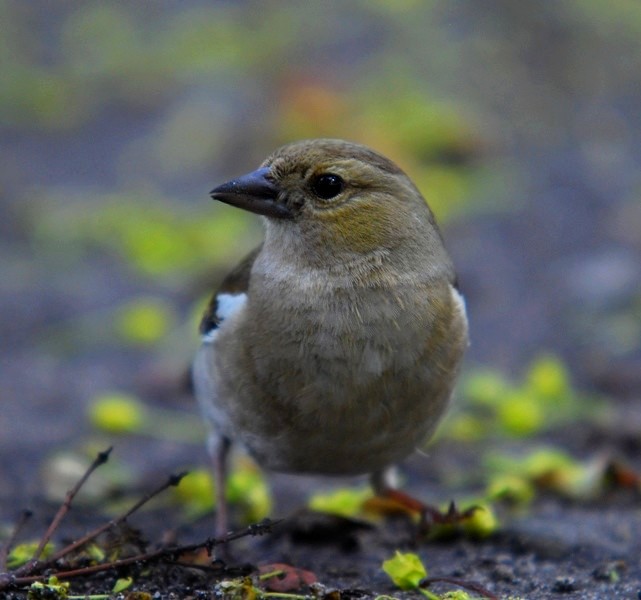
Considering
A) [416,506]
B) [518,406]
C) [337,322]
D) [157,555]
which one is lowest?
[416,506]

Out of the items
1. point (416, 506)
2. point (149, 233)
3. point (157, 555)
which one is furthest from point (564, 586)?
point (149, 233)

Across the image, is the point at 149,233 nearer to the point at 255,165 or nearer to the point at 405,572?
the point at 255,165

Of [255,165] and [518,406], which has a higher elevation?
[255,165]

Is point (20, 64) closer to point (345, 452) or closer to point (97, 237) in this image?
point (97, 237)

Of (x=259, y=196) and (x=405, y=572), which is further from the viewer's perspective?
(x=259, y=196)

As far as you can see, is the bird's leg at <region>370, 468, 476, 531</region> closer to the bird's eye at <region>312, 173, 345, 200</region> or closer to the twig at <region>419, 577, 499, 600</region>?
the twig at <region>419, 577, 499, 600</region>

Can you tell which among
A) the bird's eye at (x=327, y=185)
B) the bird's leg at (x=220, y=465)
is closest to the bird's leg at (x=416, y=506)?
the bird's leg at (x=220, y=465)

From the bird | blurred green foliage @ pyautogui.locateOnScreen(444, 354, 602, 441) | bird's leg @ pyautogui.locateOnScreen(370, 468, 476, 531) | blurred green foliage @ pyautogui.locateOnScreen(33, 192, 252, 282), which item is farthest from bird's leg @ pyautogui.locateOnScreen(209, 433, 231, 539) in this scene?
blurred green foliage @ pyautogui.locateOnScreen(33, 192, 252, 282)
